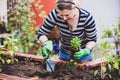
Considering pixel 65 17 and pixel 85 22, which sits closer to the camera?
pixel 65 17

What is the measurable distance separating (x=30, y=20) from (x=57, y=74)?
220cm

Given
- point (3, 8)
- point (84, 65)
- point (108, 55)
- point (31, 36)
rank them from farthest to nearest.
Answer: point (3, 8) < point (31, 36) < point (84, 65) < point (108, 55)

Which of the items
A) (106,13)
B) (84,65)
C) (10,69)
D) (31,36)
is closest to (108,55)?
(84,65)

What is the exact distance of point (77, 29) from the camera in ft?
7.57

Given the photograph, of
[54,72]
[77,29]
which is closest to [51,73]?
[54,72]

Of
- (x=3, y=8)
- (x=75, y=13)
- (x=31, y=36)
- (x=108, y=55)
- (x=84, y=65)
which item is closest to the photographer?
(x=108, y=55)

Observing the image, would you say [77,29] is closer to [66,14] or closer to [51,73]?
[66,14]

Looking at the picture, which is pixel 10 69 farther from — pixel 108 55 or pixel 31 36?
pixel 31 36

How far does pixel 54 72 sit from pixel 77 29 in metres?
0.51

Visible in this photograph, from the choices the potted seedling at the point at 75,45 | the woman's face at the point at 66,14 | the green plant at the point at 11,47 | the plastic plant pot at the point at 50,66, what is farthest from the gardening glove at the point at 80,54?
the green plant at the point at 11,47

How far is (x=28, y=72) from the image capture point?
1.97 meters

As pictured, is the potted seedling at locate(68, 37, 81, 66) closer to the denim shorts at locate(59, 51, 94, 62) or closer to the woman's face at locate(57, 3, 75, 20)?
the denim shorts at locate(59, 51, 94, 62)

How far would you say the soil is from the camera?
183 cm

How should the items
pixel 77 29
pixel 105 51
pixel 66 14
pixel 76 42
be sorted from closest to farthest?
1. pixel 105 51
2. pixel 76 42
3. pixel 66 14
4. pixel 77 29
